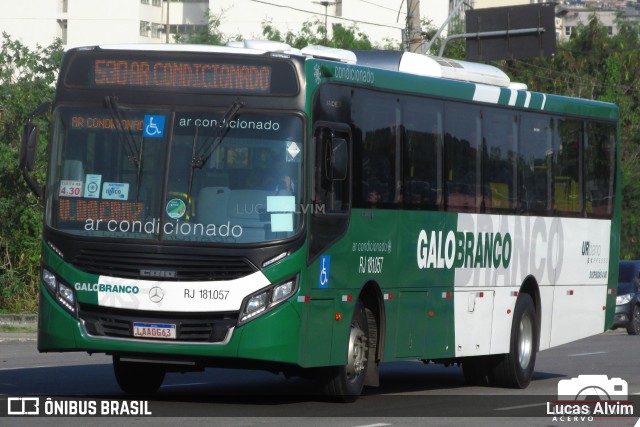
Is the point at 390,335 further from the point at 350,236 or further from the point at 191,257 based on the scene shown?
the point at 191,257

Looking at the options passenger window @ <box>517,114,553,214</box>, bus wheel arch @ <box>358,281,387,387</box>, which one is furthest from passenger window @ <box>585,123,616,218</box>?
bus wheel arch @ <box>358,281,387,387</box>

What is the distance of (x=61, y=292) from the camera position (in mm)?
12891

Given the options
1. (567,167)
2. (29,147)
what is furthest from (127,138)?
(567,167)

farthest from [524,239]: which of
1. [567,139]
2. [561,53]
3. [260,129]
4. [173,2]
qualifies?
[173,2]

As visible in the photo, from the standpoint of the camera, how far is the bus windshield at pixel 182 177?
41.5ft

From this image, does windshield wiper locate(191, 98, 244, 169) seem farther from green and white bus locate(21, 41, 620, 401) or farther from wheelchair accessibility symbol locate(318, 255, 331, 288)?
wheelchair accessibility symbol locate(318, 255, 331, 288)

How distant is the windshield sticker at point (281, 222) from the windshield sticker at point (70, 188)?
1731 millimetres

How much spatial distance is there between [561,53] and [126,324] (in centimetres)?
5140

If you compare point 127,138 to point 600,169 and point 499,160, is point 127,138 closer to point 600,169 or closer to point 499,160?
point 499,160

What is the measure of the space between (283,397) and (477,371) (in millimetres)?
3899

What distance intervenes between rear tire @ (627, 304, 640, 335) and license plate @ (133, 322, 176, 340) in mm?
24440

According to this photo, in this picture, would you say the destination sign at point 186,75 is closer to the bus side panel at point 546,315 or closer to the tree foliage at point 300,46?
the bus side panel at point 546,315

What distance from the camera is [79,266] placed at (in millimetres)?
12805

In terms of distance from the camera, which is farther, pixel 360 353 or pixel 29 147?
pixel 360 353
